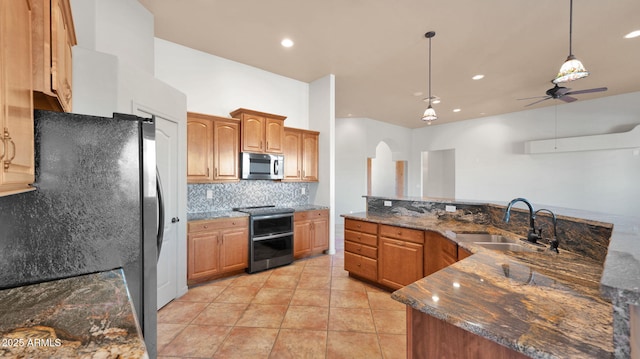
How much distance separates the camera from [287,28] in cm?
310

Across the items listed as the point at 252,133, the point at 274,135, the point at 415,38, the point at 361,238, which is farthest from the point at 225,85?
the point at 361,238

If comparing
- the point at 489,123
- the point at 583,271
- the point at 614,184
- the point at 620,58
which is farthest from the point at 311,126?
the point at 614,184

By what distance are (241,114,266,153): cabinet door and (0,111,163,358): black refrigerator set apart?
2.40m

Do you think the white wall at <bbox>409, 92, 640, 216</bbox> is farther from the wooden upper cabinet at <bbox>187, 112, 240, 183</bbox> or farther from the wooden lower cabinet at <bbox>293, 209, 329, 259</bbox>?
the wooden upper cabinet at <bbox>187, 112, 240, 183</bbox>

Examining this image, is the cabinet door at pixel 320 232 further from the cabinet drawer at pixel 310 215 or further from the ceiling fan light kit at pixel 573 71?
the ceiling fan light kit at pixel 573 71

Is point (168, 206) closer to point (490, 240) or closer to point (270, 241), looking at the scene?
point (270, 241)

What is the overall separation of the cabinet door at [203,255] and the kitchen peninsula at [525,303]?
2697 mm

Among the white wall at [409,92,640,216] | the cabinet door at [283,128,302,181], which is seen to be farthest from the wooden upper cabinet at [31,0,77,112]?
the white wall at [409,92,640,216]

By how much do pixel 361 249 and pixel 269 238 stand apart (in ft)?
4.40

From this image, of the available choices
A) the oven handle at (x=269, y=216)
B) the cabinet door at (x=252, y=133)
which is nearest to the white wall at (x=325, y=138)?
the oven handle at (x=269, y=216)

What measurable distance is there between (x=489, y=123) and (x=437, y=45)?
4770mm

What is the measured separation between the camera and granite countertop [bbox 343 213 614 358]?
809mm

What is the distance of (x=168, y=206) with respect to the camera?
268 cm

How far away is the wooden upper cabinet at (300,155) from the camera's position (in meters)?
4.35
